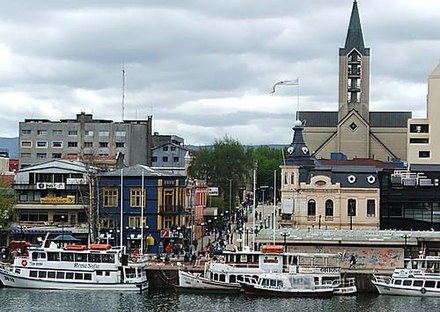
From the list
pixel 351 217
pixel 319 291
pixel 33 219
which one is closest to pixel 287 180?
pixel 351 217

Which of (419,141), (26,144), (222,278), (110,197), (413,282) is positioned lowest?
(413,282)

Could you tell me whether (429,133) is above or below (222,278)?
above

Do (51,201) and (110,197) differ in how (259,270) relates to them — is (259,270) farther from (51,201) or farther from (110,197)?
(51,201)

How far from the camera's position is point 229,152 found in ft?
495

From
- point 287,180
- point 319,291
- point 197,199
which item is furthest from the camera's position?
point 197,199

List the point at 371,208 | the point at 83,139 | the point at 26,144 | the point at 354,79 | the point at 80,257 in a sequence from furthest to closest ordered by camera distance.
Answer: the point at 354,79, the point at 26,144, the point at 83,139, the point at 371,208, the point at 80,257

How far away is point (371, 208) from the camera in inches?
4063

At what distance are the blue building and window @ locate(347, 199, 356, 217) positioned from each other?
16.0 metres

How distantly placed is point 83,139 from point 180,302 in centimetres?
8093

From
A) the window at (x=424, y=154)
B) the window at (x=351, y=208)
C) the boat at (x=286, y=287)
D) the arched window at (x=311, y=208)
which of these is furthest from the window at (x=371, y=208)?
the window at (x=424, y=154)

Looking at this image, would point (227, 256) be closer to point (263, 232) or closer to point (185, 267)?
point (185, 267)

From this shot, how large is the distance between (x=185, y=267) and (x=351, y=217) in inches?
1124

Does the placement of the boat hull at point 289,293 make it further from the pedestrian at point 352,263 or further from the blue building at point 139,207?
the blue building at point 139,207

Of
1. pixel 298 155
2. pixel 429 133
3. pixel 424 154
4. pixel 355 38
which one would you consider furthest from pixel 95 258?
pixel 355 38
